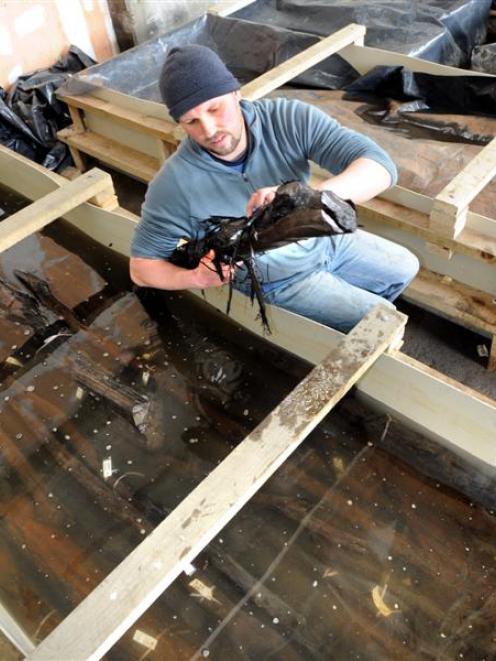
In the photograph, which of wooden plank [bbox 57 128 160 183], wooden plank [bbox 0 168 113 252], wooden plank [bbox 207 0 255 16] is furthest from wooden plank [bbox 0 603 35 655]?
wooden plank [bbox 207 0 255 16]

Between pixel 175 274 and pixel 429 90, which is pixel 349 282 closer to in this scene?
pixel 175 274

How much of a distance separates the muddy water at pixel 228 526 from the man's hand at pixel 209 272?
0.41m

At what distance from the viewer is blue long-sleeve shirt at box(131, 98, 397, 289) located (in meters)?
1.65

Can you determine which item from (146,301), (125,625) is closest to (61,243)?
(146,301)

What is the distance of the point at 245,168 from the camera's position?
1.69 meters

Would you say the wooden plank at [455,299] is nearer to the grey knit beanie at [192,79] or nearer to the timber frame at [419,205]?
the timber frame at [419,205]

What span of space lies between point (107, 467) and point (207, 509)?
1.91ft

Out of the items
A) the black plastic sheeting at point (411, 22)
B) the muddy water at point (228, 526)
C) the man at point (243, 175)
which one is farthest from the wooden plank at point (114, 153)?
the black plastic sheeting at point (411, 22)

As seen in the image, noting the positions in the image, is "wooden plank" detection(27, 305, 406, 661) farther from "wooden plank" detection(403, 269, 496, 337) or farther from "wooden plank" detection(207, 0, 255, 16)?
"wooden plank" detection(207, 0, 255, 16)

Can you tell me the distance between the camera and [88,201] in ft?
7.69

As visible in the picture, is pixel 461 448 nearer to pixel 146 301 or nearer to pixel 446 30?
pixel 146 301

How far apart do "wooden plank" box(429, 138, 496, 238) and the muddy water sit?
0.71 meters

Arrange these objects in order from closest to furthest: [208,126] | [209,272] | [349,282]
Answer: [208,126], [209,272], [349,282]

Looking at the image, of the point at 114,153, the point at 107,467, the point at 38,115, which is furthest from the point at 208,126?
the point at 38,115
